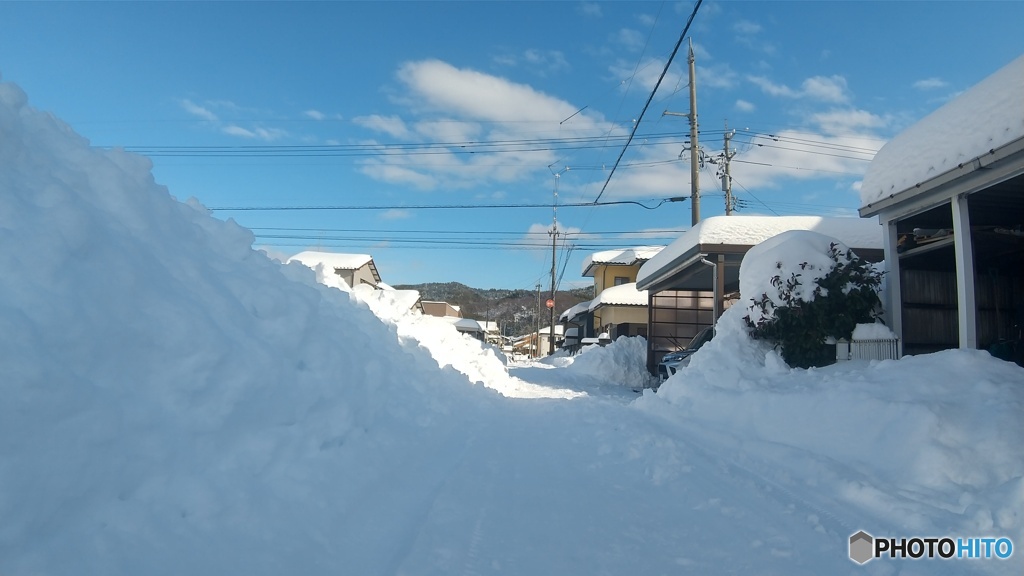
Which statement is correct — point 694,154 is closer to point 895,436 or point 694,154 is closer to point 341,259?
point 895,436

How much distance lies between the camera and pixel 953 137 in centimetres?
815

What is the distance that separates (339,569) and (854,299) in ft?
30.2

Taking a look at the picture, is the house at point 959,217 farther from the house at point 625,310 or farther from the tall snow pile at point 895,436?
the house at point 625,310

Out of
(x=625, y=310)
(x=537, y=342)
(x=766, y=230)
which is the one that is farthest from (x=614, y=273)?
(x=537, y=342)

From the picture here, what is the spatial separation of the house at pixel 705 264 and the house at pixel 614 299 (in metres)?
7.31

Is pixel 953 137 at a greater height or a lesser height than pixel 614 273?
lesser

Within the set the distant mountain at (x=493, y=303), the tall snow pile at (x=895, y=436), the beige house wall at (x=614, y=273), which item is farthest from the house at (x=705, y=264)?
the distant mountain at (x=493, y=303)

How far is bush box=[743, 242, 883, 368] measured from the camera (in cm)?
991

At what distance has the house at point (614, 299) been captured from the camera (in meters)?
32.3

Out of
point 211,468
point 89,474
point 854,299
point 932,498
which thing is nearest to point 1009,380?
point 932,498

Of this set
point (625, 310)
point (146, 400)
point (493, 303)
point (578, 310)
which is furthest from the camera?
point (493, 303)

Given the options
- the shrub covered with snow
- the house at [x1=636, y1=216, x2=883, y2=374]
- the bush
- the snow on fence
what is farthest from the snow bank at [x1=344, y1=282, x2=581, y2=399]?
the snow on fence

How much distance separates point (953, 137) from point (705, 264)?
331 inches

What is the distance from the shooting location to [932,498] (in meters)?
4.95
